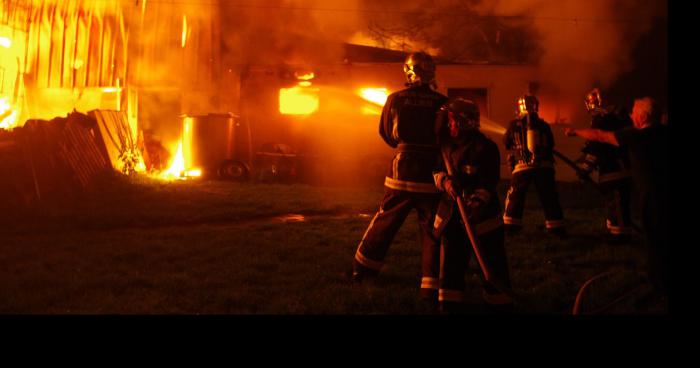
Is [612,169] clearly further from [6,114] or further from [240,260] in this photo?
[6,114]

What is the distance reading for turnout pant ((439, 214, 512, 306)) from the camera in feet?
13.9

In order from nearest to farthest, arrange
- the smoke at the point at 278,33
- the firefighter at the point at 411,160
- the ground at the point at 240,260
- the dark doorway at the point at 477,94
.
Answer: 1. the ground at the point at 240,260
2. the firefighter at the point at 411,160
3. the smoke at the point at 278,33
4. the dark doorway at the point at 477,94

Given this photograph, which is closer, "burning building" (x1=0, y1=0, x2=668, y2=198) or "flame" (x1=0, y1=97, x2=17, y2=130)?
"flame" (x1=0, y1=97, x2=17, y2=130)

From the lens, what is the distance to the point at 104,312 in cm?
439

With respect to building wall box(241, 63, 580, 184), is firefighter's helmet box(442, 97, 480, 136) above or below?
below

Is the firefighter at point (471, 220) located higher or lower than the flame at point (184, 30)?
lower

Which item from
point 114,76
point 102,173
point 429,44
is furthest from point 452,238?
point 429,44

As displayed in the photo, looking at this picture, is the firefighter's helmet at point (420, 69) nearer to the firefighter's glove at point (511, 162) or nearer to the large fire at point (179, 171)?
the firefighter's glove at point (511, 162)

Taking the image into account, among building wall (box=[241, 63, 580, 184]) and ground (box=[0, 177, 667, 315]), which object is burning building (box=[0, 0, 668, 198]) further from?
ground (box=[0, 177, 667, 315])

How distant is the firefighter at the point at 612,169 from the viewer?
Answer: 673cm

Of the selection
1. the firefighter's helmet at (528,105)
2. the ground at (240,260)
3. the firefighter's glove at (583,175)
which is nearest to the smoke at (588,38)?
the ground at (240,260)

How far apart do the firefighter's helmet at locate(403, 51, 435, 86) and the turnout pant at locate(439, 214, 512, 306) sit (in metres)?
1.25

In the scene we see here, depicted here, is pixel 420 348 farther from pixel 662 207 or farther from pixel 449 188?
pixel 662 207

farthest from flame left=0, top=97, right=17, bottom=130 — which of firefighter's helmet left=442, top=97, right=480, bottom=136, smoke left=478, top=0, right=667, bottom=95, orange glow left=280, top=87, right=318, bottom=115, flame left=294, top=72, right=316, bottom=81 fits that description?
smoke left=478, top=0, right=667, bottom=95
